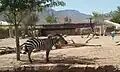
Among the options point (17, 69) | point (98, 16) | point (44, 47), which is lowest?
point (98, 16)

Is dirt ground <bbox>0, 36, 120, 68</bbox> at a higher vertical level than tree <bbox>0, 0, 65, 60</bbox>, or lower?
lower

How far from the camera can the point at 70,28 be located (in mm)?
66500

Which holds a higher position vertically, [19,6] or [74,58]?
[19,6]

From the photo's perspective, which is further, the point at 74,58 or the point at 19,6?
the point at 74,58

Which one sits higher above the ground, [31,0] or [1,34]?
[31,0]

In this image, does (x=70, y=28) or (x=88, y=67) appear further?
(x=70, y=28)

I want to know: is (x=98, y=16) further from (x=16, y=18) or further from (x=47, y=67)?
(x=47, y=67)

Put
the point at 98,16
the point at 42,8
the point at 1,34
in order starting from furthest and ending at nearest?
1. the point at 98,16
2. the point at 1,34
3. the point at 42,8

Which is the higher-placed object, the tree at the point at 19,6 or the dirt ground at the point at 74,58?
the tree at the point at 19,6

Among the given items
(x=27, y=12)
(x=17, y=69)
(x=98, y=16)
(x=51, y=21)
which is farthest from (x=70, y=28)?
(x=17, y=69)

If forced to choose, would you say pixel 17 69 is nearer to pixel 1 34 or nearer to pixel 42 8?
pixel 42 8

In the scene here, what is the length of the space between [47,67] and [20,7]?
6.60 m

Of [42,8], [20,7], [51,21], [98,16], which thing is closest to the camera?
[20,7]

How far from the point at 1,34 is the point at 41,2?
46.8m
